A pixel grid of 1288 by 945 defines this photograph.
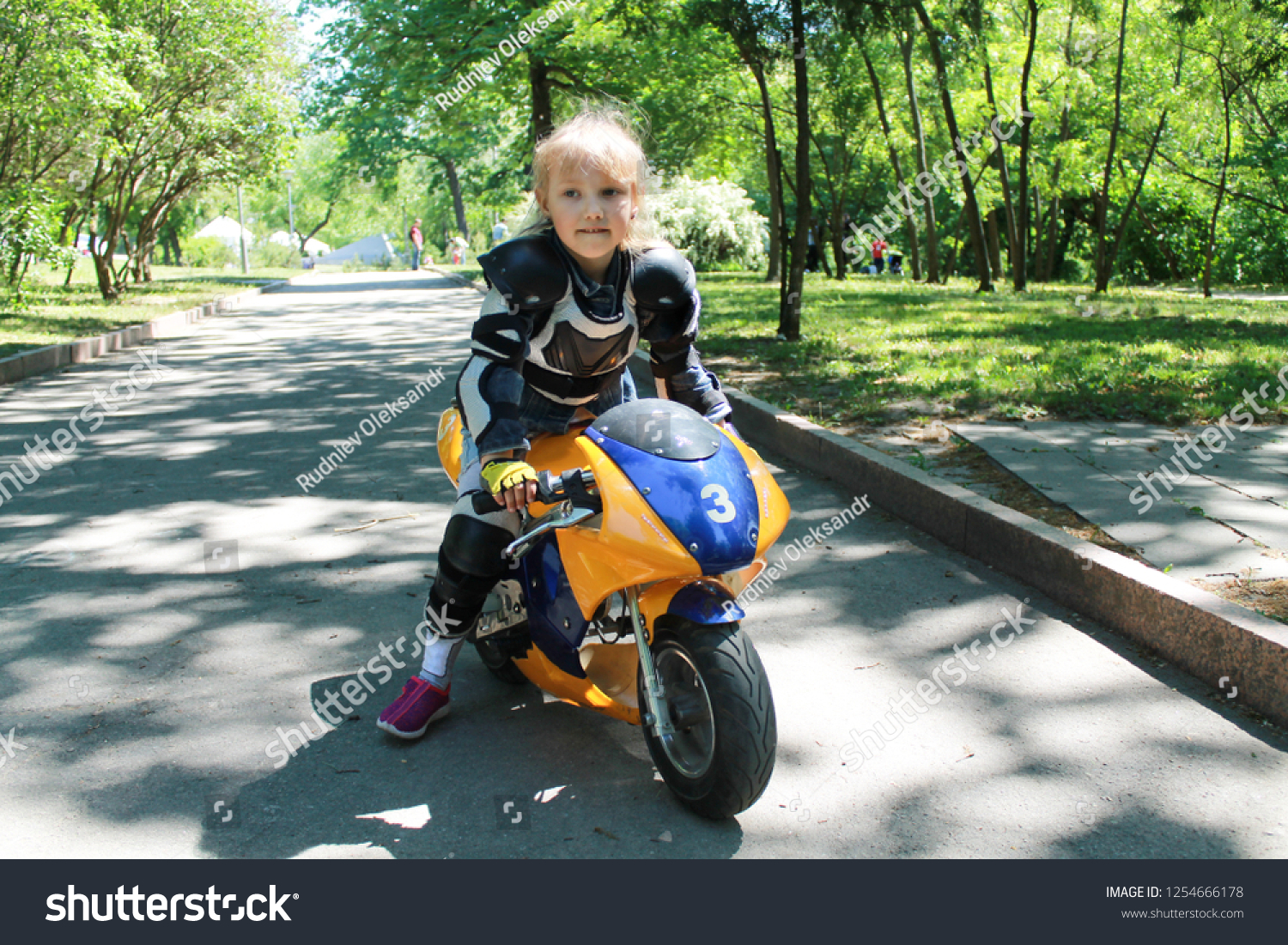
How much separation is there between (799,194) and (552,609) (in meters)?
8.82

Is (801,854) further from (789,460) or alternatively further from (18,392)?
(18,392)

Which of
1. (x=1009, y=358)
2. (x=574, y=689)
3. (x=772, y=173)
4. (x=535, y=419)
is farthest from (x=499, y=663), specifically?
(x=772, y=173)

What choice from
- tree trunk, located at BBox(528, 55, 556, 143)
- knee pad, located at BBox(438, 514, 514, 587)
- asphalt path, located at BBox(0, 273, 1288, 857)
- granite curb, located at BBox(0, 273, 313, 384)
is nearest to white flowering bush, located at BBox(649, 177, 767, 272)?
tree trunk, located at BBox(528, 55, 556, 143)

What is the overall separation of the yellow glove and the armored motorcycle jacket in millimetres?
128

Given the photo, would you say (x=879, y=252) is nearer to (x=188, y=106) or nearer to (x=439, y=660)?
(x=188, y=106)

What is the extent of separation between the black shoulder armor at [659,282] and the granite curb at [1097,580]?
6.64 feet

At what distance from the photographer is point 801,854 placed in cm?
266

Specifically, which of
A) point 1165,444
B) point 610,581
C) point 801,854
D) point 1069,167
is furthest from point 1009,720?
point 1069,167

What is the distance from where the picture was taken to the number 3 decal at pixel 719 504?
8.46 ft

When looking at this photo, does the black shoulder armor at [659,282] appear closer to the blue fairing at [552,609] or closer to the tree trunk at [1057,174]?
the blue fairing at [552,609]

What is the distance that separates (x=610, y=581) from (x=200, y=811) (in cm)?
122
